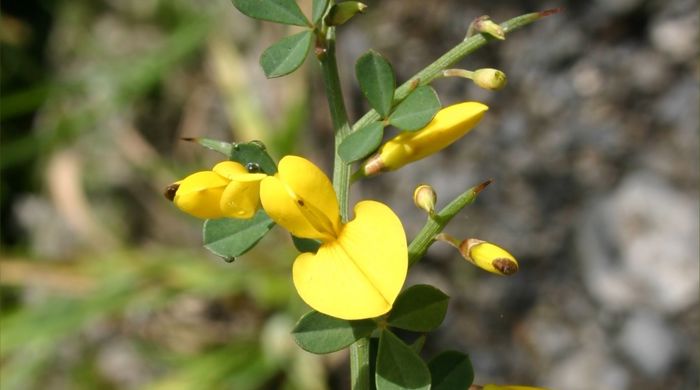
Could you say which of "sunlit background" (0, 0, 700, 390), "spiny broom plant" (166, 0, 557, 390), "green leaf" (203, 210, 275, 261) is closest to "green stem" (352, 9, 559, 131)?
"spiny broom plant" (166, 0, 557, 390)

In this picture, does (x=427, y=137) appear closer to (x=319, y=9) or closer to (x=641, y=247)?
(x=319, y=9)

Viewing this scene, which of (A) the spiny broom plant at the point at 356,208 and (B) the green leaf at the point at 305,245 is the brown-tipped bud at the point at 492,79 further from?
(B) the green leaf at the point at 305,245

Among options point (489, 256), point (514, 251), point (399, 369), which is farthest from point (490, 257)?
point (514, 251)

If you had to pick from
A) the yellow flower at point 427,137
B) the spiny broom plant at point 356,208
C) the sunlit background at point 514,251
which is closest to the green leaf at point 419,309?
the spiny broom plant at point 356,208

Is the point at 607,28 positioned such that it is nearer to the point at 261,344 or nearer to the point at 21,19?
the point at 261,344

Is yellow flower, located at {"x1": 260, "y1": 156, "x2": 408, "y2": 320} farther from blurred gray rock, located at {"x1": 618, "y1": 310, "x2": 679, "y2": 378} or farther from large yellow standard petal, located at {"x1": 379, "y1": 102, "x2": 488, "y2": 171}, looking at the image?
blurred gray rock, located at {"x1": 618, "y1": 310, "x2": 679, "y2": 378}

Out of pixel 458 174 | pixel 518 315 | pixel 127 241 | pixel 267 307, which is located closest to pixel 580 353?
pixel 518 315
